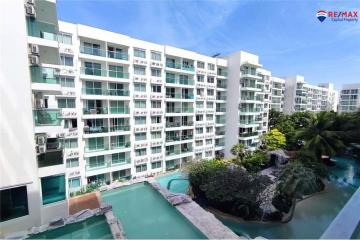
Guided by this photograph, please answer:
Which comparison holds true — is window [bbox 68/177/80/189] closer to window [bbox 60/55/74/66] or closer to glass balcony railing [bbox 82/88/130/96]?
glass balcony railing [bbox 82/88/130/96]

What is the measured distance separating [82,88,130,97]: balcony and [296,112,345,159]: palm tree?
25.5 metres

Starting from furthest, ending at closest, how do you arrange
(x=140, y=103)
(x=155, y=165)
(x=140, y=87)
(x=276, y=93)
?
(x=276, y=93), (x=155, y=165), (x=140, y=103), (x=140, y=87)

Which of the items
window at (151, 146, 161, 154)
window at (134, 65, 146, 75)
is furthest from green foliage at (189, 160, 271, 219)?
window at (134, 65, 146, 75)

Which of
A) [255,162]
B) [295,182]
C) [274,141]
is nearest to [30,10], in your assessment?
[295,182]

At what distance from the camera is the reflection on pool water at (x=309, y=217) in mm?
14562

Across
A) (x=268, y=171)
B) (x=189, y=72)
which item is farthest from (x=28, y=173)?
(x=268, y=171)

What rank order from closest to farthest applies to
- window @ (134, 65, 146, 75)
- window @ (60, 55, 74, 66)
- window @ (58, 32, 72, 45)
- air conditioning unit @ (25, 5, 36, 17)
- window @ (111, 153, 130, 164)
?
air conditioning unit @ (25, 5, 36, 17) → window @ (58, 32, 72, 45) → window @ (60, 55, 74, 66) → window @ (111, 153, 130, 164) → window @ (134, 65, 146, 75)

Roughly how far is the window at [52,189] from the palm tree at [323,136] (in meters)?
28.7

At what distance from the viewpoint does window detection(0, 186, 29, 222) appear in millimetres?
8133

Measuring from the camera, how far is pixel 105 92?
21531 millimetres

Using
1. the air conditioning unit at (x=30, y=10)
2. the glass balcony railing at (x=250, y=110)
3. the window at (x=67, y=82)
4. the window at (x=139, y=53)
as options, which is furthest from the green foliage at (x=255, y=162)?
the air conditioning unit at (x=30, y=10)

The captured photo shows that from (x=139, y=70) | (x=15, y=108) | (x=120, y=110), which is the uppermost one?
(x=139, y=70)

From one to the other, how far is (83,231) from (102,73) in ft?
54.2

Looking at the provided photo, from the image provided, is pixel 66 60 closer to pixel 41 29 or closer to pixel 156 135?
pixel 41 29
